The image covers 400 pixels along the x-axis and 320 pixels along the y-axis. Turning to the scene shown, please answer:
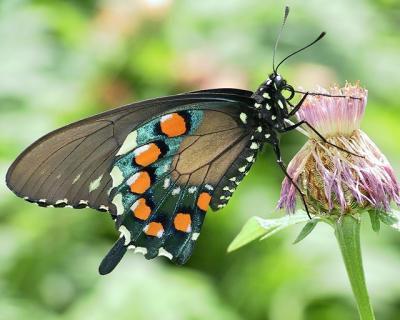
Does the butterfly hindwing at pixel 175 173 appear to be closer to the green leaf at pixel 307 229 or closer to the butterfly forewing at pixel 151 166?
the butterfly forewing at pixel 151 166

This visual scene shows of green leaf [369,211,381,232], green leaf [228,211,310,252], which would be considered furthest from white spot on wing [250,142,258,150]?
green leaf [369,211,381,232]

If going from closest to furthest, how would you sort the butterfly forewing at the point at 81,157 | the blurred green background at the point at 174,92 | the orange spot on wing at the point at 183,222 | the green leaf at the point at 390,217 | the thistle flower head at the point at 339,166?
the green leaf at the point at 390,217 → the thistle flower head at the point at 339,166 → the butterfly forewing at the point at 81,157 → the orange spot on wing at the point at 183,222 → the blurred green background at the point at 174,92

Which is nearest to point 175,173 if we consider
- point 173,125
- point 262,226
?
point 173,125

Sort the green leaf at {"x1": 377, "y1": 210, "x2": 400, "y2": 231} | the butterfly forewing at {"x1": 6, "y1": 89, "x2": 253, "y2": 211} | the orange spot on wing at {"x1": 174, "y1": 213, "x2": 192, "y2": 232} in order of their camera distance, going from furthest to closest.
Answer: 1. the orange spot on wing at {"x1": 174, "y1": 213, "x2": 192, "y2": 232}
2. the butterfly forewing at {"x1": 6, "y1": 89, "x2": 253, "y2": 211}
3. the green leaf at {"x1": 377, "y1": 210, "x2": 400, "y2": 231}

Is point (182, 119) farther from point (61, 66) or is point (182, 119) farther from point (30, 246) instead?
point (61, 66)

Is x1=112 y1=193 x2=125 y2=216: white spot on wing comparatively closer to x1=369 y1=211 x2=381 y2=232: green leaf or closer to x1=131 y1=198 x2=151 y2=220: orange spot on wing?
x1=131 y1=198 x2=151 y2=220: orange spot on wing

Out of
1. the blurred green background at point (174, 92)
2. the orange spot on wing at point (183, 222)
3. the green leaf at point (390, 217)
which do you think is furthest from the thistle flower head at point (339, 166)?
the blurred green background at point (174, 92)

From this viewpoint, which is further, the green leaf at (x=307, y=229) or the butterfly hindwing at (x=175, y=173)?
the butterfly hindwing at (x=175, y=173)

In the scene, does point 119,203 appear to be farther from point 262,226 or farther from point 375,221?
point 375,221
